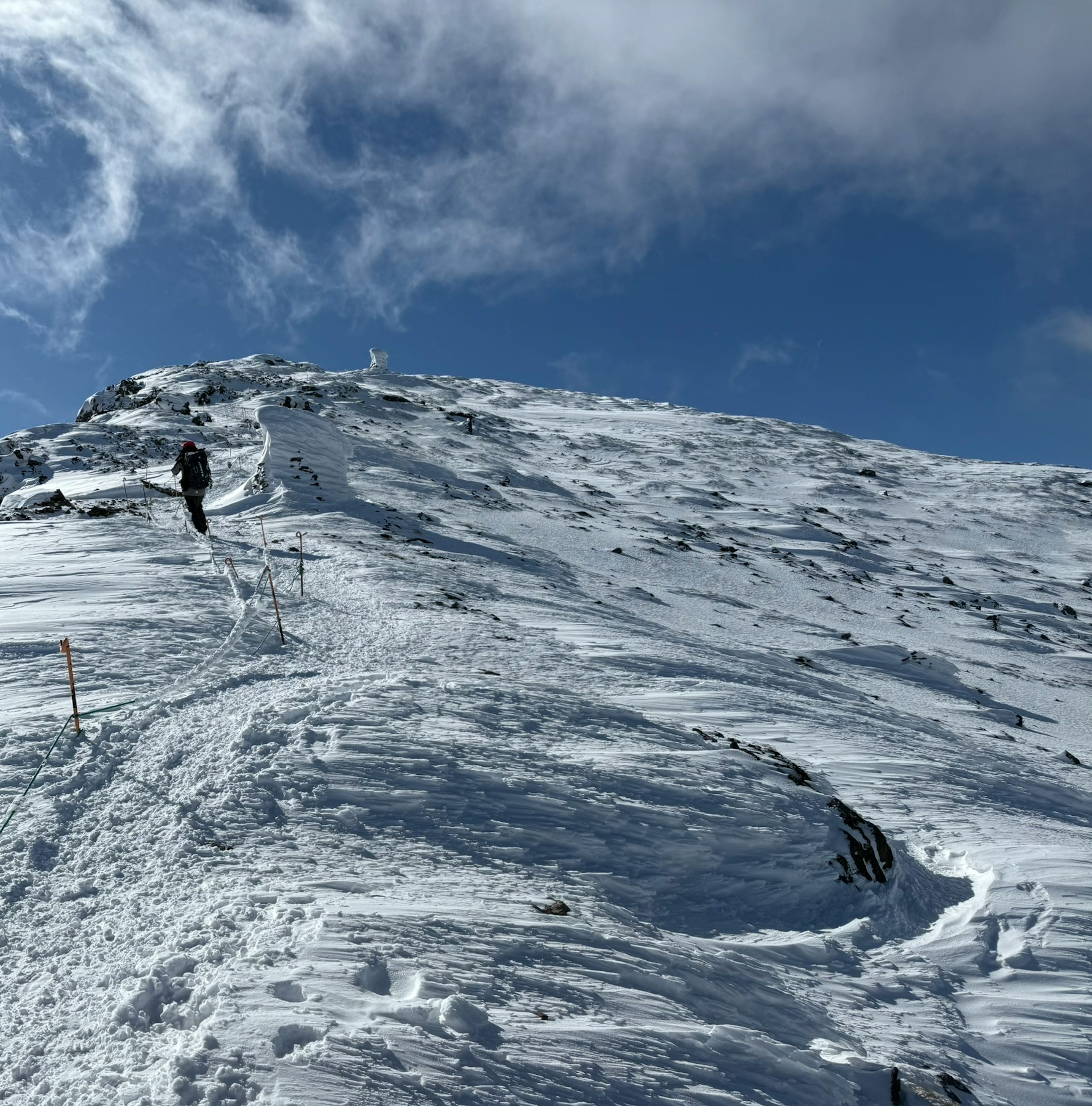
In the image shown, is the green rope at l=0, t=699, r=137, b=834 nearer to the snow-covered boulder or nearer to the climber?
the climber

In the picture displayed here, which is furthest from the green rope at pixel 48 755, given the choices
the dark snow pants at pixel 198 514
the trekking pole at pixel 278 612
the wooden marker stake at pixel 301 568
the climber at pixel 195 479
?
the dark snow pants at pixel 198 514

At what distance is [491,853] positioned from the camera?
5.74 m

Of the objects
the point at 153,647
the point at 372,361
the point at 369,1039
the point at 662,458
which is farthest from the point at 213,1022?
the point at 372,361

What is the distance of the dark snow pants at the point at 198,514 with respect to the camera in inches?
701

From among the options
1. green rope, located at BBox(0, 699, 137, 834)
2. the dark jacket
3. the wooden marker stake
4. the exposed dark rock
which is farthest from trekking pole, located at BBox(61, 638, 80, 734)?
the dark jacket

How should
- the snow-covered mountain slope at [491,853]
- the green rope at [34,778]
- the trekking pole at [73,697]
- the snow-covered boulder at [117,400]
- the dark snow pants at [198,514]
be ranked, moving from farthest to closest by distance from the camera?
1. the snow-covered boulder at [117,400]
2. the dark snow pants at [198,514]
3. the trekking pole at [73,697]
4. the green rope at [34,778]
5. the snow-covered mountain slope at [491,853]

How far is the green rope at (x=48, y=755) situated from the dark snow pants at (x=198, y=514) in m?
11.1

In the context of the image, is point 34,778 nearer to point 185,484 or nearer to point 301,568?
point 301,568

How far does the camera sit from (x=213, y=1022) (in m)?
3.65

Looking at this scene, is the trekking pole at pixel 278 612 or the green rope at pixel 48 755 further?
the trekking pole at pixel 278 612

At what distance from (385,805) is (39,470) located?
108 feet

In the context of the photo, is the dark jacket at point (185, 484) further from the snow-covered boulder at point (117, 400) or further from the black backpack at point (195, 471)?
the snow-covered boulder at point (117, 400)

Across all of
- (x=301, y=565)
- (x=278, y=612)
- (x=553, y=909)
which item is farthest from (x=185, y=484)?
(x=553, y=909)

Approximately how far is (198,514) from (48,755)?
12788 mm
